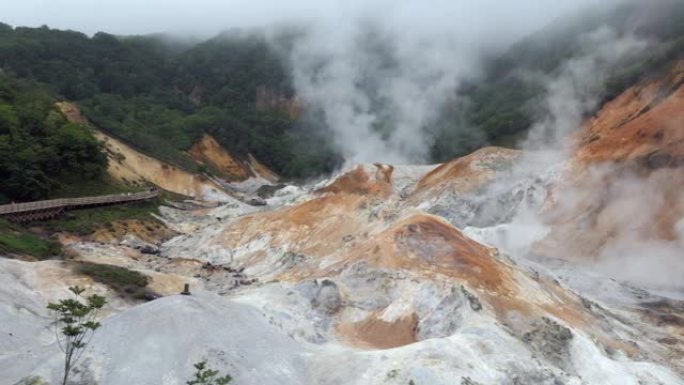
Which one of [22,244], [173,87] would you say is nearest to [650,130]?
[22,244]

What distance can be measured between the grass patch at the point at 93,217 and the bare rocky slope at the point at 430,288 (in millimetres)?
3302

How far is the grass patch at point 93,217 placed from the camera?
141 ft

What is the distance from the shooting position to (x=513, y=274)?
27516mm

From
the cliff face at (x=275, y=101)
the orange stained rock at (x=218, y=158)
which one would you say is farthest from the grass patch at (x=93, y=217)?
the cliff face at (x=275, y=101)

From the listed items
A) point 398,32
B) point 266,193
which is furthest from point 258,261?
point 398,32

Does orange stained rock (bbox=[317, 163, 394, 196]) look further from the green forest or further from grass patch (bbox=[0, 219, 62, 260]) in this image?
grass patch (bbox=[0, 219, 62, 260])

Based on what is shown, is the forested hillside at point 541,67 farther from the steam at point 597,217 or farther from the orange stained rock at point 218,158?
the orange stained rock at point 218,158

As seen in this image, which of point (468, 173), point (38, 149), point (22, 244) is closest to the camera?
point (22, 244)

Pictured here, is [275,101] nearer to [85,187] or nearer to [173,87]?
[173,87]

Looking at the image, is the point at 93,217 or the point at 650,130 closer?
the point at 650,130

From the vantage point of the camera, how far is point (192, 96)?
134000 mm

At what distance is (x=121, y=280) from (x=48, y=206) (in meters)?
20.0

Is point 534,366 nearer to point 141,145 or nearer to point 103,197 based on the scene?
point 103,197

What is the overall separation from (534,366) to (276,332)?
7573 mm
